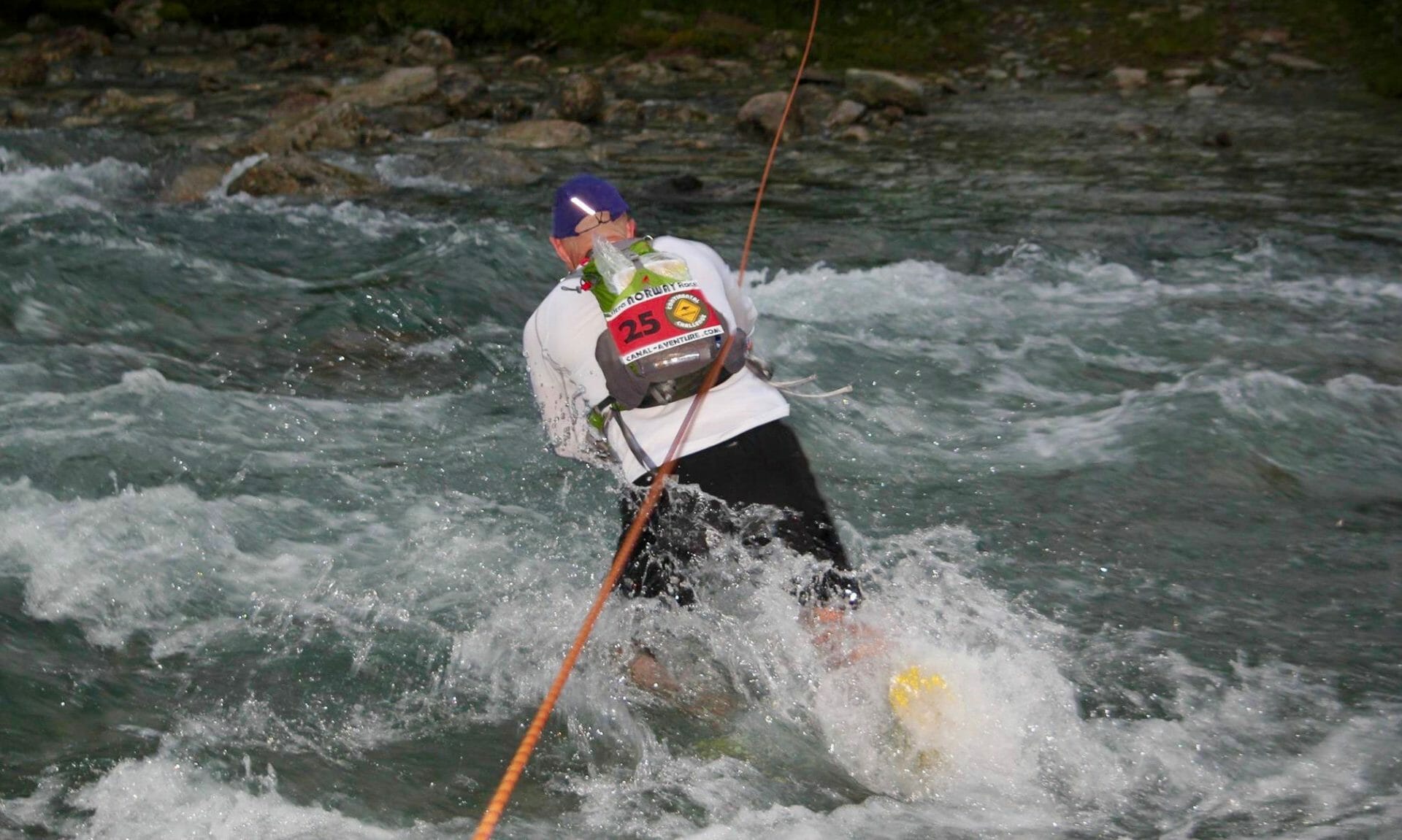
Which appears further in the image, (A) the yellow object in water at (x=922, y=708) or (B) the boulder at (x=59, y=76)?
(B) the boulder at (x=59, y=76)

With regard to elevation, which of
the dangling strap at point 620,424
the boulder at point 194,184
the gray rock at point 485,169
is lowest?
the gray rock at point 485,169

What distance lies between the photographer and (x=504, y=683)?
4.36m

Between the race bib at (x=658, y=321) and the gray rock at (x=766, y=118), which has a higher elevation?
the race bib at (x=658, y=321)

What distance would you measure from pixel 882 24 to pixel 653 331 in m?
20.9

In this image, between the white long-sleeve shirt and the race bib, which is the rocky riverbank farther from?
the race bib

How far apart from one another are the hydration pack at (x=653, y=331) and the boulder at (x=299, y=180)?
26.3 feet

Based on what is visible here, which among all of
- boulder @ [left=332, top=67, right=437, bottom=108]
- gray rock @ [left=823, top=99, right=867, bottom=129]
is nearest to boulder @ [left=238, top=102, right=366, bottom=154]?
boulder @ [left=332, top=67, right=437, bottom=108]

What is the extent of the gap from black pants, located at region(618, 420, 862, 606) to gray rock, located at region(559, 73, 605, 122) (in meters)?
12.7

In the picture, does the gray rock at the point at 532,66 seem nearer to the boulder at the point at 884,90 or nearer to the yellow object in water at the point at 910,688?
the boulder at the point at 884,90

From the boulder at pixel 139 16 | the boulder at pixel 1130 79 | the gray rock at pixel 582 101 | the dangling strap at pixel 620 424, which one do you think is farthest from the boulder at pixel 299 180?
the boulder at pixel 139 16

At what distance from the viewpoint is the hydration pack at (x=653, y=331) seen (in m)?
3.77

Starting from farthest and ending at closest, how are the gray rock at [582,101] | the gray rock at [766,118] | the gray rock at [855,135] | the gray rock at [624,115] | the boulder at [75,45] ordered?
the boulder at [75,45], the gray rock at [582,101], the gray rock at [624,115], the gray rock at [766,118], the gray rock at [855,135]

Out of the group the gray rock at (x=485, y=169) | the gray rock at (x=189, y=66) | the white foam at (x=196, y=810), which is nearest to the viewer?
the white foam at (x=196, y=810)

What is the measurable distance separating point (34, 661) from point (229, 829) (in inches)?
51.3
